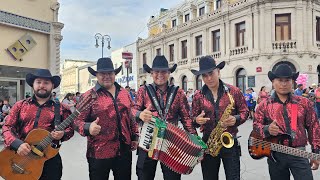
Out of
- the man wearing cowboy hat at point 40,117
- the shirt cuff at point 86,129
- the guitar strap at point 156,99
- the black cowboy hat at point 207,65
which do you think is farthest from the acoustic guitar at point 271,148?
the man wearing cowboy hat at point 40,117

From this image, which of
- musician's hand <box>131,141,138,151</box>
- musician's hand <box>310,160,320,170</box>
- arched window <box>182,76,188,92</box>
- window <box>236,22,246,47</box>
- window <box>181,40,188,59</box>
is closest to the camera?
musician's hand <box>310,160,320,170</box>

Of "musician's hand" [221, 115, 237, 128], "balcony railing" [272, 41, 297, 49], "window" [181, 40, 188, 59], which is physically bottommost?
"musician's hand" [221, 115, 237, 128]

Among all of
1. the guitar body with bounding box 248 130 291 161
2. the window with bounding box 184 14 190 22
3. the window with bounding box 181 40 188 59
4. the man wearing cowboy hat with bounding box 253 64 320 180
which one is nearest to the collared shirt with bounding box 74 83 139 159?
the guitar body with bounding box 248 130 291 161

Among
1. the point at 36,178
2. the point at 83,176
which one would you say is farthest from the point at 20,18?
the point at 36,178

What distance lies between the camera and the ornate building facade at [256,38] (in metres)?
23.2

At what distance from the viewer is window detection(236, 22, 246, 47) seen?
1008 inches

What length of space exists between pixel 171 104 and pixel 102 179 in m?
1.31

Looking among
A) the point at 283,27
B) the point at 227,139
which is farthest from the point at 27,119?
the point at 283,27

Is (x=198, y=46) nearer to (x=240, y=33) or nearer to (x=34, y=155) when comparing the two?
(x=240, y=33)

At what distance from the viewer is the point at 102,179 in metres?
3.88

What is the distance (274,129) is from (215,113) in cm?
78

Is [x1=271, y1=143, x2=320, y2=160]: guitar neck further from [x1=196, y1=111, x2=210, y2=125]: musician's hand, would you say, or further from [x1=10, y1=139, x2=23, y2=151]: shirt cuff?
[x1=10, y1=139, x2=23, y2=151]: shirt cuff

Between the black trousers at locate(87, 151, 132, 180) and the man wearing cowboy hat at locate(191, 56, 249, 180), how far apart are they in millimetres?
1004

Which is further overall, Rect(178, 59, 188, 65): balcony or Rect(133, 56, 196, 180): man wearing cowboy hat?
Rect(178, 59, 188, 65): balcony
